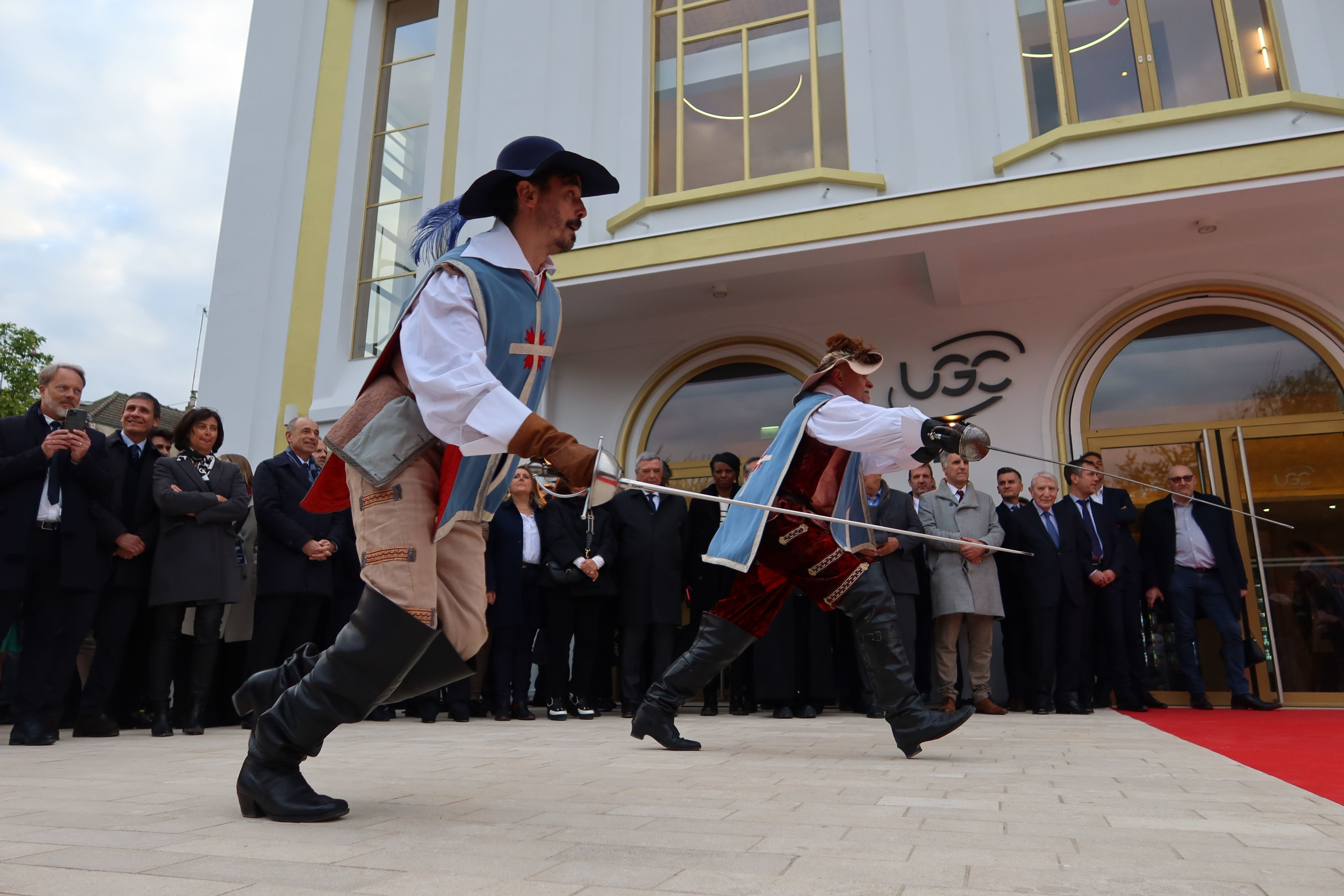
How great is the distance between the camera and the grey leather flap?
241cm

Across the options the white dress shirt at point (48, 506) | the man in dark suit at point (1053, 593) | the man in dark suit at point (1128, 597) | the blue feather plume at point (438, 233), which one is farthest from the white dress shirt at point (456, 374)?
the man in dark suit at point (1128, 597)

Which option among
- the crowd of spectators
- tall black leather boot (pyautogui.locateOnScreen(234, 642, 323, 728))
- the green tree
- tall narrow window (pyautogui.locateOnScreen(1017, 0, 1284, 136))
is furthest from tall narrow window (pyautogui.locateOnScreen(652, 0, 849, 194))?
the green tree

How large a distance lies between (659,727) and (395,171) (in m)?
9.33

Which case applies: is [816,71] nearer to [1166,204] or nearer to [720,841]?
[1166,204]

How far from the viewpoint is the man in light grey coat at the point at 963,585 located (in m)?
7.09

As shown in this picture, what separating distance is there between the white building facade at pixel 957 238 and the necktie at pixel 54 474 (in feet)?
15.3

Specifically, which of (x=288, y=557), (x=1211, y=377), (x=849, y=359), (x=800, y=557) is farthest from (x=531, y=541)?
(x=1211, y=377)

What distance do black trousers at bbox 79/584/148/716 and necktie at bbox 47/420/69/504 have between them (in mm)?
612

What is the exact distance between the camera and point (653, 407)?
9805mm

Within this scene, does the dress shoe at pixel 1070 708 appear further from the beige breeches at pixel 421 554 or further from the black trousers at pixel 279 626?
the beige breeches at pixel 421 554

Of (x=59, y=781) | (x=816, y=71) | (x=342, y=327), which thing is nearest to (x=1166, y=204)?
(x=816, y=71)

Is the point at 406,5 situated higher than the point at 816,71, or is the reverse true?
the point at 406,5

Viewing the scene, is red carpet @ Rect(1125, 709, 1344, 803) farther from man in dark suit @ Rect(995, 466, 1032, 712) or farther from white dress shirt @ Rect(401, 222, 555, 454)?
white dress shirt @ Rect(401, 222, 555, 454)

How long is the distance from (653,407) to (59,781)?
23.3ft
